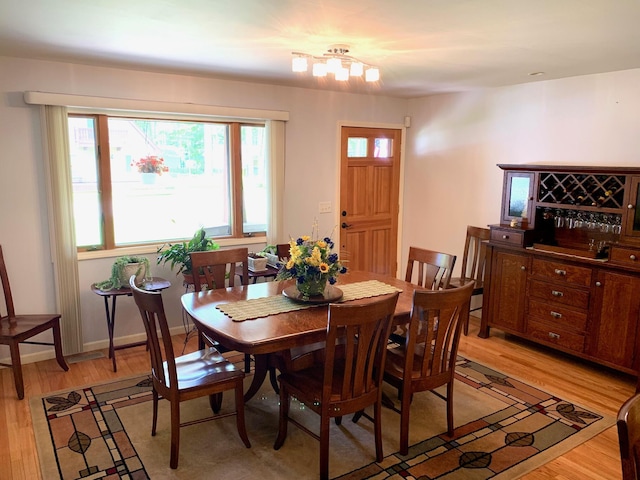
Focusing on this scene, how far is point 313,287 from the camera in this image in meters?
3.04

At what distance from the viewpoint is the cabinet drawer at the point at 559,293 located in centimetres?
385

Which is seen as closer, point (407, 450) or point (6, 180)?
point (407, 450)

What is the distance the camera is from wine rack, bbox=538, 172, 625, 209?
12.4 feet

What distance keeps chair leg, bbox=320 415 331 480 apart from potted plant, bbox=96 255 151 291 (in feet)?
7.31

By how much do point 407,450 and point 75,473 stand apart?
178 centimetres

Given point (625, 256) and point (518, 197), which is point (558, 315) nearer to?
point (625, 256)

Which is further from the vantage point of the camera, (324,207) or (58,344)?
(324,207)

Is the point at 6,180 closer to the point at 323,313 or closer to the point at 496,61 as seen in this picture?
the point at 323,313

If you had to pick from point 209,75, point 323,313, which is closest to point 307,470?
point 323,313

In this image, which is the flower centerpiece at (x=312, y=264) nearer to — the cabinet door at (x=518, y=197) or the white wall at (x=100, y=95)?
the white wall at (x=100, y=95)


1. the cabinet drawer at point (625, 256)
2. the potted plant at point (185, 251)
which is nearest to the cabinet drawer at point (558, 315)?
the cabinet drawer at point (625, 256)

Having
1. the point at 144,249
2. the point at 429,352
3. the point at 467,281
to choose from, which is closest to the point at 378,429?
the point at 429,352

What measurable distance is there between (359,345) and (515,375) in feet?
6.50

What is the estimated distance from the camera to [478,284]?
A: 16.1 ft
